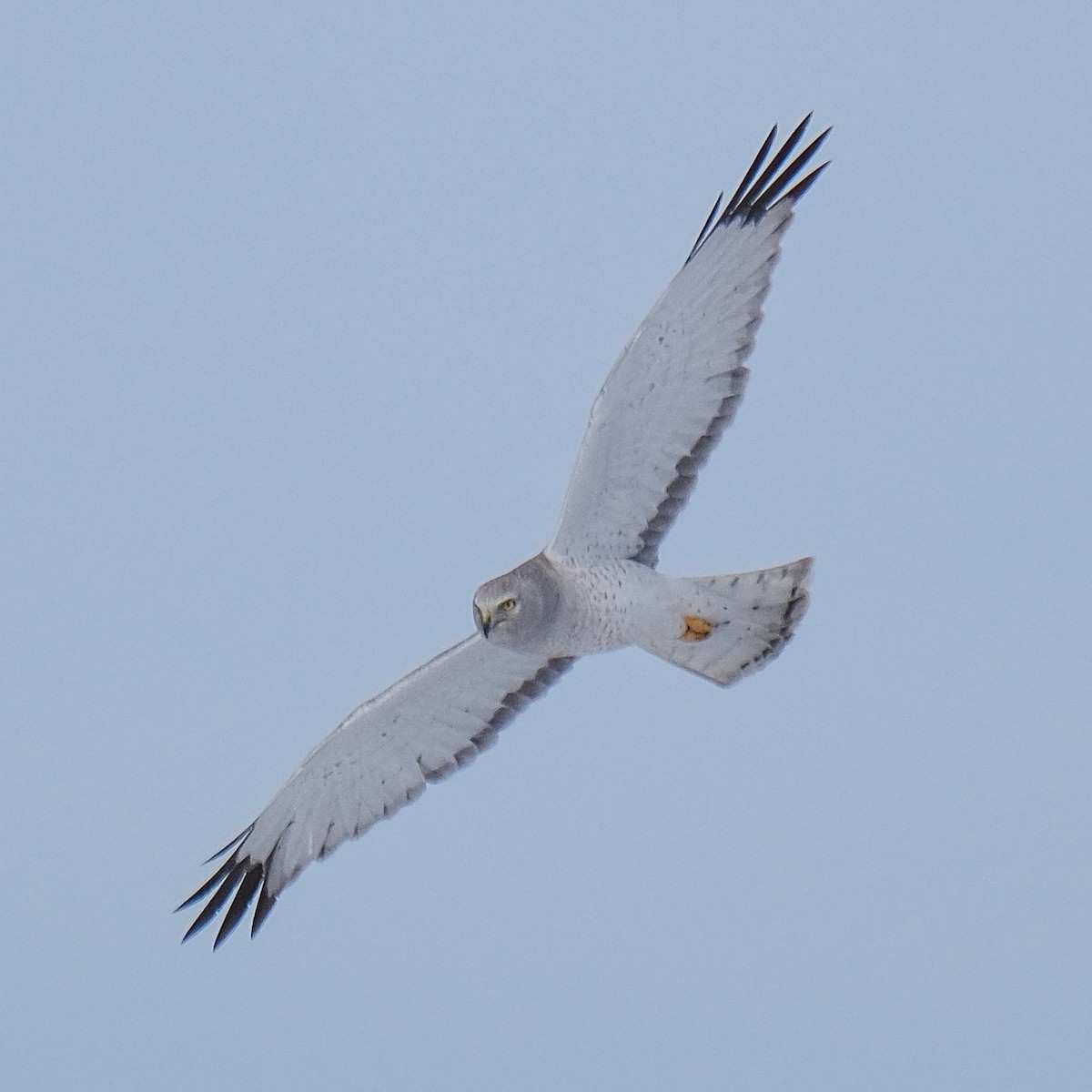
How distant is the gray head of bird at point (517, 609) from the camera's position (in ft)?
20.0

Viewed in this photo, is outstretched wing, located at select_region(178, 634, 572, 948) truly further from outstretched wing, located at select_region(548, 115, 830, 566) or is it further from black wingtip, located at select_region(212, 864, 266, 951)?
outstretched wing, located at select_region(548, 115, 830, 566)

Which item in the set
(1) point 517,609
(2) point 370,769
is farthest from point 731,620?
(2) point 370,769

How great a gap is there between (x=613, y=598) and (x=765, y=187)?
1526 mm

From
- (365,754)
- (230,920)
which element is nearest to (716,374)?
(365,754)

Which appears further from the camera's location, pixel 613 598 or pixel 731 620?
pixel 731 620

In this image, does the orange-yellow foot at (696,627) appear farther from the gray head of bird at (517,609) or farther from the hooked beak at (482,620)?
the hooked beak at (482,620)

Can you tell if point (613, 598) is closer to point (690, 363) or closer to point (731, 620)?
point (731, 620)

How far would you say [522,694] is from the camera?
6910 mm

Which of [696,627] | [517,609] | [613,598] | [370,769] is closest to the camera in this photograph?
[517,609]

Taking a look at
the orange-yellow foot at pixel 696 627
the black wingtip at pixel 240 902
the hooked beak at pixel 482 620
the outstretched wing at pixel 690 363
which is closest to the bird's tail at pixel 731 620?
the orange-yellow foot at pixel 696 627

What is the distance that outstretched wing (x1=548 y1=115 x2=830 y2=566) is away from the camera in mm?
6074

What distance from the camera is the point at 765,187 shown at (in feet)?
20.1

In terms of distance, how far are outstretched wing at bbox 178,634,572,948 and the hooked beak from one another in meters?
0.55

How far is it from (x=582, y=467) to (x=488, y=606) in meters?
0.60
